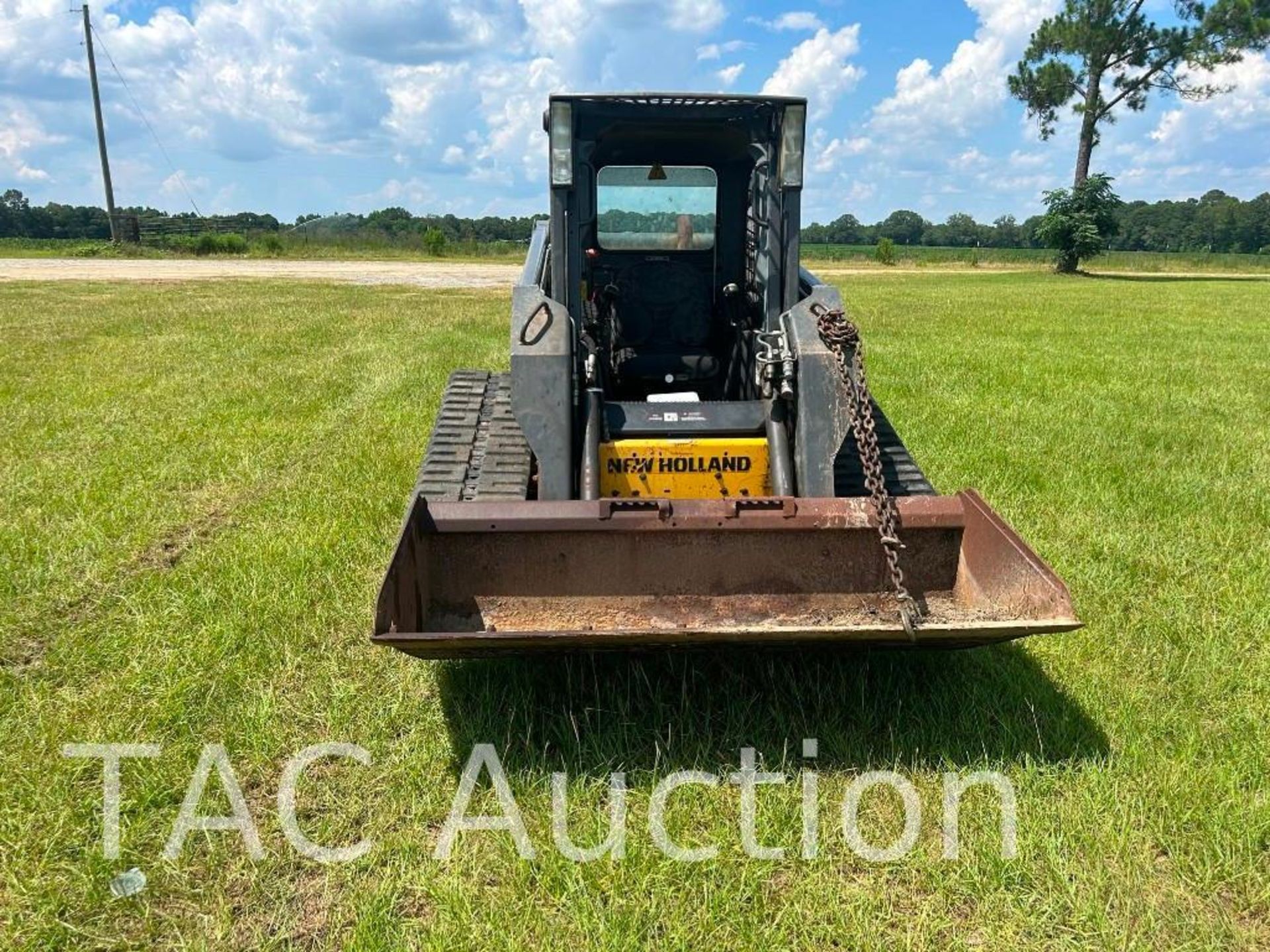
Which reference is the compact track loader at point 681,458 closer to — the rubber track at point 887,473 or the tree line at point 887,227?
the rubber track at point 887,473

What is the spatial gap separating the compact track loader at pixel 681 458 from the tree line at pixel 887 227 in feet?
121

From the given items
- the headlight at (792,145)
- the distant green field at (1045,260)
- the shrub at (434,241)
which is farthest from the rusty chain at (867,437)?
the shrub at (434,241)

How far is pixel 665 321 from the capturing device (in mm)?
5492

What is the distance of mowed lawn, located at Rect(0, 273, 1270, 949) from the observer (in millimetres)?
2512

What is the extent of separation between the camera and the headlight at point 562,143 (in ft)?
14.3

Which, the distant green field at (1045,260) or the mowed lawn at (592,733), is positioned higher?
the distant green field at (1045,260)

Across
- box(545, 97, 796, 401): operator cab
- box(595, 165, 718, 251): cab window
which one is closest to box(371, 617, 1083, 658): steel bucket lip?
box(545, 97, 796, 401): operator cab

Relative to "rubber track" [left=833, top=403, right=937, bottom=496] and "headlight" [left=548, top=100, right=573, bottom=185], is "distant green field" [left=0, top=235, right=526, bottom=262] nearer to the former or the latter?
"rubber track" [left=833, top=403, right=937, bottom=496]

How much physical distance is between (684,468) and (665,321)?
4.47ft

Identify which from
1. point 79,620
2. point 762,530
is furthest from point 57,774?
point 762,530

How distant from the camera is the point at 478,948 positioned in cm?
239

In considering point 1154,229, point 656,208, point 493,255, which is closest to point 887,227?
point 1154,229
